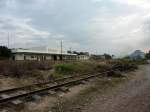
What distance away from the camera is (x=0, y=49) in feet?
199

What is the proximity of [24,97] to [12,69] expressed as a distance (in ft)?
30.9

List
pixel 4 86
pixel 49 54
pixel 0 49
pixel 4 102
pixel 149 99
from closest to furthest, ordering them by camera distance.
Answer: pixel 4 102 → pixel 149 99 → pixel 4 86 → pixel 0 49 → pixel 49 54

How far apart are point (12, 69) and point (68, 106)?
11.1 meters

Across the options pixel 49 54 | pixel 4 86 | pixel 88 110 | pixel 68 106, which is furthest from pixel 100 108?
pixel 49 54

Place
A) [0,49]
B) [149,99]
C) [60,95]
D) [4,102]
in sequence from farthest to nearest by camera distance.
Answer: [0,49], [60,95], [149,99], [4,102]

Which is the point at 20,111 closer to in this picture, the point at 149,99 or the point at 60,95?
the point at 60,95

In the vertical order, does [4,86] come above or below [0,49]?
below

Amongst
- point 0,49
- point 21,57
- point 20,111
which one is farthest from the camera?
point 21,57

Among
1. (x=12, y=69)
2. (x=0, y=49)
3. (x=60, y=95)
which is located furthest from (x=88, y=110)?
(x=0, y=49)

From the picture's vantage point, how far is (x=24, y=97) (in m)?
8.73

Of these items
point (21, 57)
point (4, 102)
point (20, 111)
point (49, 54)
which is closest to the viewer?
point (20, 111)

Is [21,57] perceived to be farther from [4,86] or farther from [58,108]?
[58,108]

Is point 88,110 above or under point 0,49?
under

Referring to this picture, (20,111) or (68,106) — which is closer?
(20,111)
